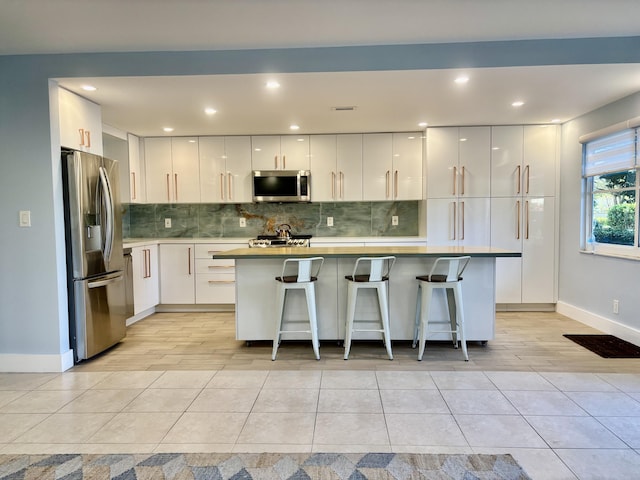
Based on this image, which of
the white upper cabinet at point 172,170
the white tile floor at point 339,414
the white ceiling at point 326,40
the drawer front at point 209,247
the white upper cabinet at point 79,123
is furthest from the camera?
the white upper cabinet at point 172,170

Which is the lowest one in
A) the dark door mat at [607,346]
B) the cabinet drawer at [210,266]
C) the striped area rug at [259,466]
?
the striped area rug at [259,466]

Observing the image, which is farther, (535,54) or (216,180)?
(216,180)

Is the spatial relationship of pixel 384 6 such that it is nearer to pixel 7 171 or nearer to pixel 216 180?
pixel 7 171

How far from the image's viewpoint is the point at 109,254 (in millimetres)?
3348

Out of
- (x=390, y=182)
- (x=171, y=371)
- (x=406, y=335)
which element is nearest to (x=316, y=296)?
(x=406, y=335)

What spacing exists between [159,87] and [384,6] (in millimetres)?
1832

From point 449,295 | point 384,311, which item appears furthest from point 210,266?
point 449,295

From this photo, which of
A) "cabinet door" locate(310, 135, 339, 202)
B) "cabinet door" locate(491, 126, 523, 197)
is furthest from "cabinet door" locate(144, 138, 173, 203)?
"cabinet door" locate(491, 126, 523, 197)

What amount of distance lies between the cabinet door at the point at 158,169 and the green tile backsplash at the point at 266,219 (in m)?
0.37

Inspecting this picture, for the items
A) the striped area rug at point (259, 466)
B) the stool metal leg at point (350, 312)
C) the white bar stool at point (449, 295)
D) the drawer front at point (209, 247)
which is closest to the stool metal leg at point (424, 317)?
the white bar stool at point (449, 295)

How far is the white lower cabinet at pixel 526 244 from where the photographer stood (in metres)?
4.61

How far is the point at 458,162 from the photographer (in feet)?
15.2

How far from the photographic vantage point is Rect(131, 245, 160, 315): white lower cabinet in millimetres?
4328

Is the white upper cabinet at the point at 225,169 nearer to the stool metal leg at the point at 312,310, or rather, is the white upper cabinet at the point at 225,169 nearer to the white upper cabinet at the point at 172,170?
the white upper cabinet at the point at 172,170
